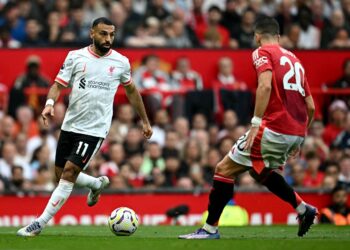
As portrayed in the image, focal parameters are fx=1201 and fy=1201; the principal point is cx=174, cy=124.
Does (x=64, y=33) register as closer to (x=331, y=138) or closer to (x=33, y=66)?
(x=33, y=66)

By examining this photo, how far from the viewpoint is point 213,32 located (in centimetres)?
2289

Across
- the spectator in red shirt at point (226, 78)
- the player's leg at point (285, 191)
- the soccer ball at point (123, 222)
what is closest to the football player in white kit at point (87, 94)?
the soccer ball at point (123, 222)

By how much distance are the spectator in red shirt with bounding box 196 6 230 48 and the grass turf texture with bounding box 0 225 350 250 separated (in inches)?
333

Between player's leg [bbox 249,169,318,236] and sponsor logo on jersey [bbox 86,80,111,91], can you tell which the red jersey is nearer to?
player's leg [bbox 249,169,318,236]

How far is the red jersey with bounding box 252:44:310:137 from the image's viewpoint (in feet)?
41.3

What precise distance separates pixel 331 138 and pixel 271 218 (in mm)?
3319

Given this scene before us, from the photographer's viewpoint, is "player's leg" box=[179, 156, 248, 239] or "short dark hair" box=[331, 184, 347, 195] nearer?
"player's leg" box=[179, 156, 248, 239]

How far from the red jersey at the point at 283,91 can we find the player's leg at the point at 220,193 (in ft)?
1.99

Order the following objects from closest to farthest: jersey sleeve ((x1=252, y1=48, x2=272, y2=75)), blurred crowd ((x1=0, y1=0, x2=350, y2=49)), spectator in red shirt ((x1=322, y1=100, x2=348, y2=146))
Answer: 1. jersey sleeve ((x1=252, y1=48, x2=272, y2=75))
2. spectator in red shirt ((x1=322, y1=100, x2=348, y2=146))
3. blurred crowd ((x1=0, y1=0, x2=350, y2=49))

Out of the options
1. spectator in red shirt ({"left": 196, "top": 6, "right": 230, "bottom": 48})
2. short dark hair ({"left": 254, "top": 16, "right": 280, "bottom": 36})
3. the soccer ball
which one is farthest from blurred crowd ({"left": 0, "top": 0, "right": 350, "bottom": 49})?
short dark hair ({"left": 254, "top": 16, "right": 280, "bottom": 36})

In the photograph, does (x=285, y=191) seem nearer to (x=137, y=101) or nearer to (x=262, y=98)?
(x=262, y=98)

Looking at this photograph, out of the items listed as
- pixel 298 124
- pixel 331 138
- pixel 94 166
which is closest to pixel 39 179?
pixel 94 166

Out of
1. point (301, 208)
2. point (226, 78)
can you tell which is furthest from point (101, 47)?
point (226, 78)

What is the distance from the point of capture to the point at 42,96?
67.9 ft
